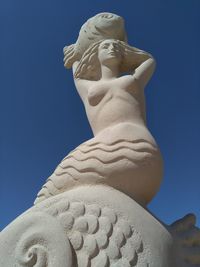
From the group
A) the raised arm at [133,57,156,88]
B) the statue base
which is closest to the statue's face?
the raised arm at [133,57,156,88]

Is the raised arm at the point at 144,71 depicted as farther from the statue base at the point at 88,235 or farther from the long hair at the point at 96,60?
the statue base at the point at 88,235

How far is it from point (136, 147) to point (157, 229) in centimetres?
79

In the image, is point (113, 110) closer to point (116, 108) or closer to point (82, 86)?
point (116, 108)

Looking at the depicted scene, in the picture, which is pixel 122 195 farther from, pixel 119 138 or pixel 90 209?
pixel 119 138

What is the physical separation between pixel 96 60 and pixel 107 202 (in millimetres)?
1967

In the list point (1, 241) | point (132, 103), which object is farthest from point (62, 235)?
point (132, 103)

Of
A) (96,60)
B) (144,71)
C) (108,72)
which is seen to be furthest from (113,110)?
(96,60)

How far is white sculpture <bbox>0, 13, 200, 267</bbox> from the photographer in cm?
297

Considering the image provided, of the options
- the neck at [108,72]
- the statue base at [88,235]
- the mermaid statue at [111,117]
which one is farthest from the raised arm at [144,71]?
the statue base at [88,235]

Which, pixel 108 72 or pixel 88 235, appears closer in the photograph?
pixel 88 235

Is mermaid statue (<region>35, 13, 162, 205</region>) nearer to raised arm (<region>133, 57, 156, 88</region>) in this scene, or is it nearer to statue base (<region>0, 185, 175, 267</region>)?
raised arm (<region>133, 57, 156, 88</region>)

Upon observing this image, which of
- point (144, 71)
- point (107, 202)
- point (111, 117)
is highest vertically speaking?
point (144, 71)

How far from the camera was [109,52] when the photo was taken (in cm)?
434

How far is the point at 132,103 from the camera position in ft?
13.1
